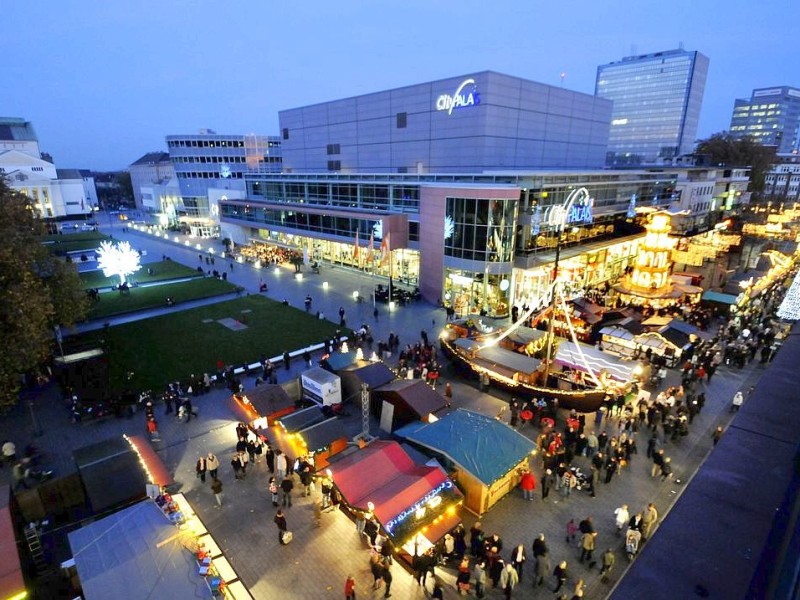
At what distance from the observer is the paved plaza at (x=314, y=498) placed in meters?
11.4

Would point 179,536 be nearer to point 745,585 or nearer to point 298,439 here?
point 298,439

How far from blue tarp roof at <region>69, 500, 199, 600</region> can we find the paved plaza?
2196 mm

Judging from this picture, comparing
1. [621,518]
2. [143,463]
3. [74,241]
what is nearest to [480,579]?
[621,518]

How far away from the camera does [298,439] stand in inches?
604

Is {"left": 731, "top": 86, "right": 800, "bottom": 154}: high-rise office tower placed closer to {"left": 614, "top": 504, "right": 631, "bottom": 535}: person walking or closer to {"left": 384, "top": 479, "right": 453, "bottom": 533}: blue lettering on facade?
{"left": 614, "top": 504, "right": 631, "bottom": 535}: person walking

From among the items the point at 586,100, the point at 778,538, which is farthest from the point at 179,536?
the point at 586,100

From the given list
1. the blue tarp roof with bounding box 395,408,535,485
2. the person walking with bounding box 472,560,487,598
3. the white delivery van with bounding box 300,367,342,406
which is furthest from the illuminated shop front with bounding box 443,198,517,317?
the person walking with bounding box 472,560,487,598

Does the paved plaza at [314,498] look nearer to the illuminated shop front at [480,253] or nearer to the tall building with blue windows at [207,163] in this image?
the illuminated shop front at [480,253]

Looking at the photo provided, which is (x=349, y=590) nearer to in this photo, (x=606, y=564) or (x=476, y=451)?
(x=476, y=451)

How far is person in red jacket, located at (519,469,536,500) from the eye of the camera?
45.5 feet

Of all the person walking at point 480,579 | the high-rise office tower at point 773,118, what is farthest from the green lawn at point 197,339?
the high-rise office tower at point 773,118

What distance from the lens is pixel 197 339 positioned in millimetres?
27453

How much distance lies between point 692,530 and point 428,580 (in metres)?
9.10

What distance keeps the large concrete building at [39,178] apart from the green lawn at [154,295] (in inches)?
2153
